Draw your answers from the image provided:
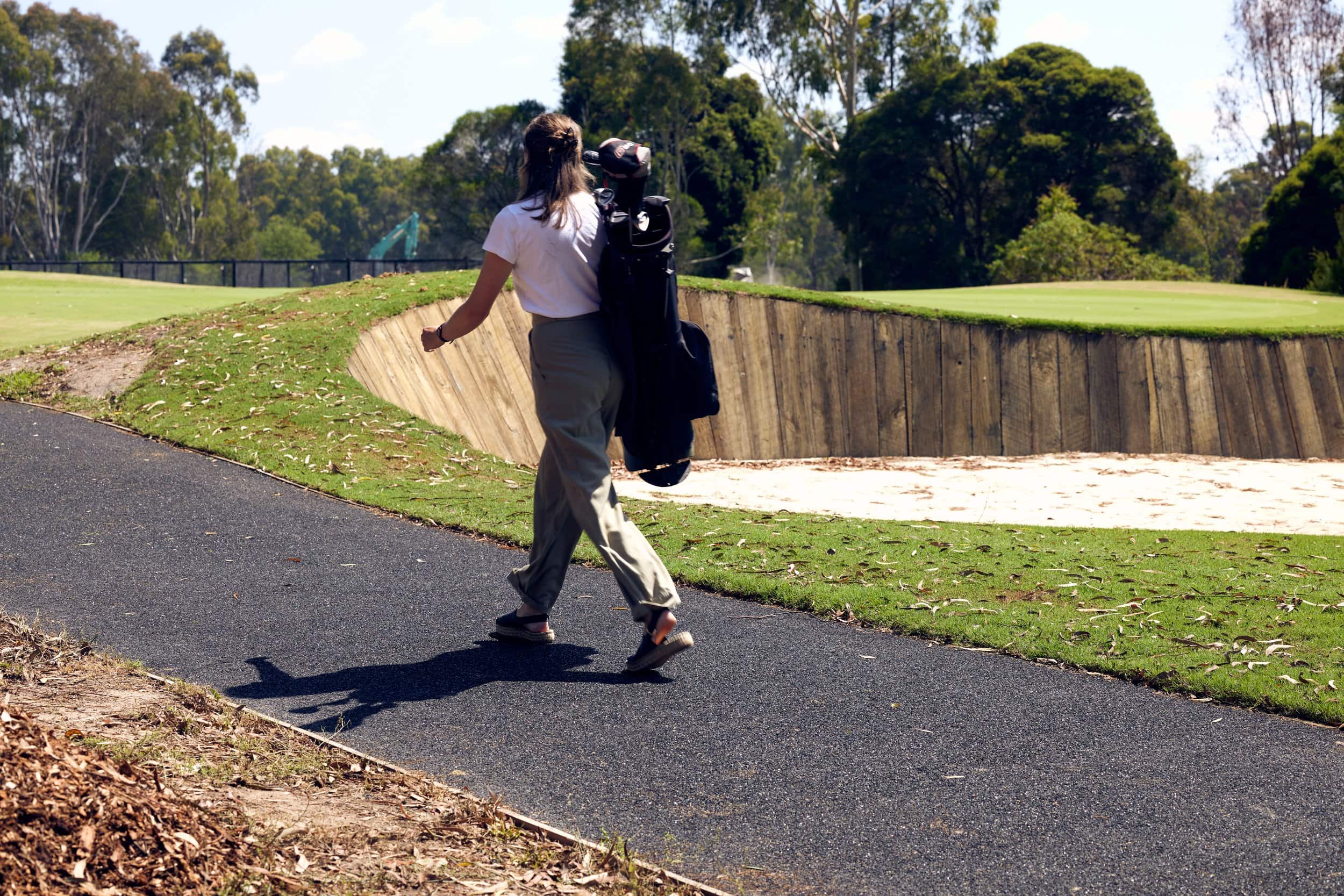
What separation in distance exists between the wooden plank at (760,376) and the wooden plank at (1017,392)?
9.43 ft

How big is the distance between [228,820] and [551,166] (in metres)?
2.61

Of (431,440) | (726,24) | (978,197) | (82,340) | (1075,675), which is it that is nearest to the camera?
(1075,675)

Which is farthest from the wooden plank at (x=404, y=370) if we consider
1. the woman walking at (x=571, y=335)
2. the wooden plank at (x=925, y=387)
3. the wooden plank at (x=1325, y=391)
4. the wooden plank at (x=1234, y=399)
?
the wooden plank at (x=1325, y=391)

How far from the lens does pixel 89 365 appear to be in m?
10.9

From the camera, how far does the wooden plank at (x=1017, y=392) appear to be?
14.6 m

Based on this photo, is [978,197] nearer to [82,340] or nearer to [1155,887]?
[82,340]

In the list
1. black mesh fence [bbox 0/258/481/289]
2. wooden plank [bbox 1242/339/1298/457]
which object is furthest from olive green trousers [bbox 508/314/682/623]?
black mesh fence [bbox 0/258/481/289]

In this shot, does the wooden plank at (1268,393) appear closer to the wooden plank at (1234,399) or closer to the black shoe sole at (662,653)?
the wooden plank at (1234,399)

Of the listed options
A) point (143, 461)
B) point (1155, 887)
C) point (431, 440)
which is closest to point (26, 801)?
point (1155, 887)

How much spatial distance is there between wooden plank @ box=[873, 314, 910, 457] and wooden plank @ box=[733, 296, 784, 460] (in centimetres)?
132

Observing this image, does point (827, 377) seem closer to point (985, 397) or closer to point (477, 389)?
point (985, 397)

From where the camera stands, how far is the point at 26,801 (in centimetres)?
267

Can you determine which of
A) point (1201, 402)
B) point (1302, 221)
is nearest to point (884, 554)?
point (1201, 402)

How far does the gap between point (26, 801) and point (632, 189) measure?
2.87 metres
